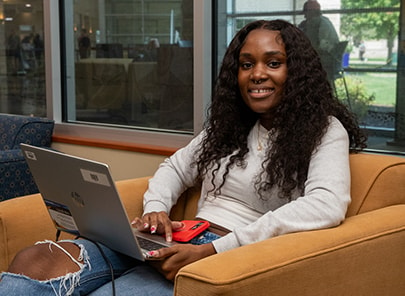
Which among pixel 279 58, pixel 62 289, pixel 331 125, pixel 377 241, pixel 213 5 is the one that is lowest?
pixel 62 289

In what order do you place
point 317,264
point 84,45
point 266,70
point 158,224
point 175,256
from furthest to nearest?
point 84,45 → point 266,70 → point 158,224 → point 175,256 → point 317,264

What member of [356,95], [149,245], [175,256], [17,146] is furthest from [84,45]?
[175,256]

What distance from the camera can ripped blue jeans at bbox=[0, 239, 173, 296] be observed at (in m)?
1.59

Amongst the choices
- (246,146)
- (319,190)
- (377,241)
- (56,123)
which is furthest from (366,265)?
(56,123)

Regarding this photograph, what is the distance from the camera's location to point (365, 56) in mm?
2609

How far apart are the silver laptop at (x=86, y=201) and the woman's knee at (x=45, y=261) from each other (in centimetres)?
10

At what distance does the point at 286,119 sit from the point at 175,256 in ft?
1.93

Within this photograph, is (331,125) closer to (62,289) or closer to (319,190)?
(319,190)

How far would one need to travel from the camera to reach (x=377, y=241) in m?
1.63

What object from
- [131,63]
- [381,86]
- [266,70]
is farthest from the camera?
[131,63]

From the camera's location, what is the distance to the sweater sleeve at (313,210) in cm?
170

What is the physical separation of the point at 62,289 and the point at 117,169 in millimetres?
1789

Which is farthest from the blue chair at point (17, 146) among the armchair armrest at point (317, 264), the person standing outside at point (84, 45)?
the armchair armrest at point (317, 264)

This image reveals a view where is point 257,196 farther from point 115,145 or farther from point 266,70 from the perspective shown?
point 115,145
